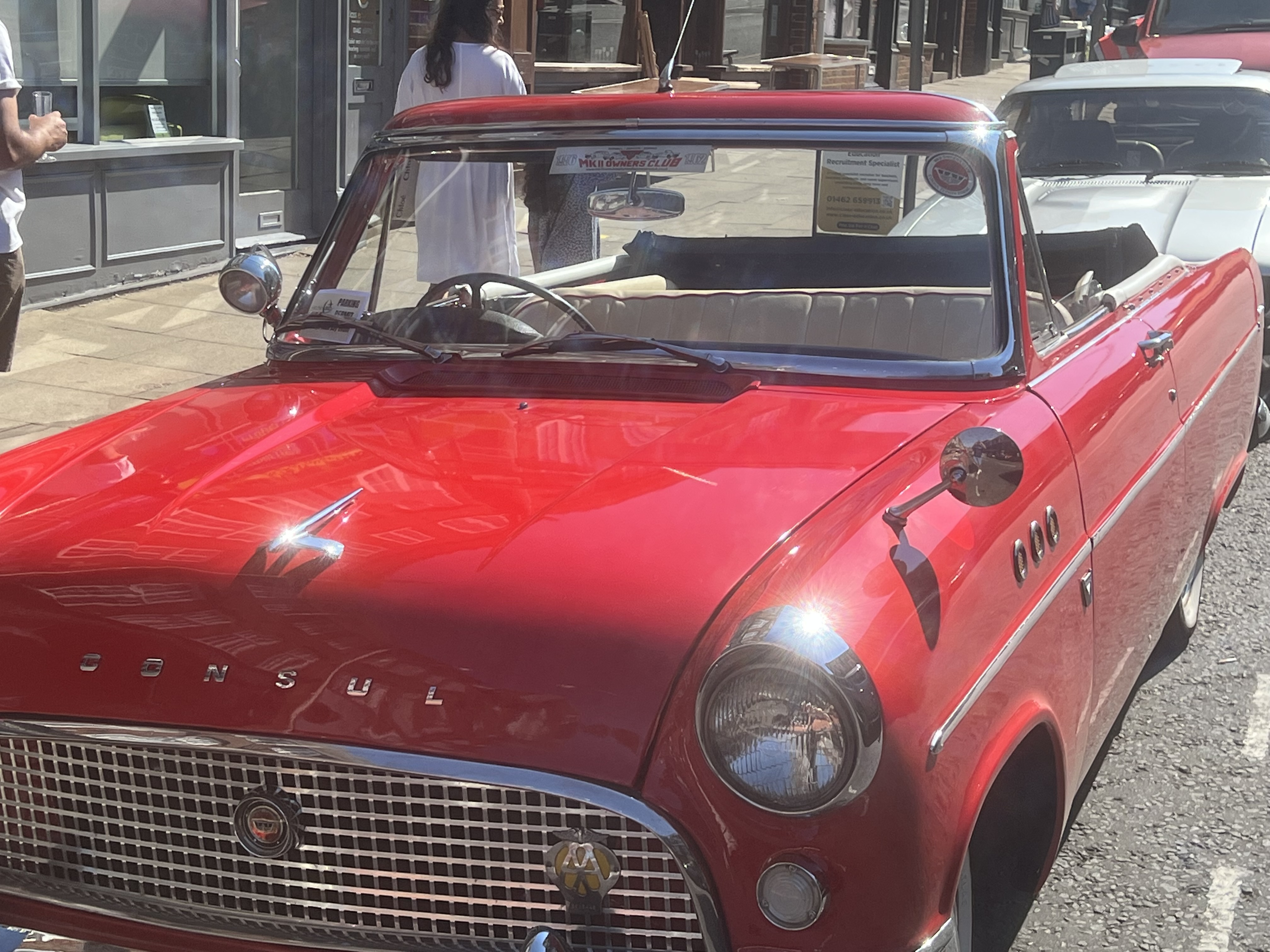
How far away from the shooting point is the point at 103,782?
222cm

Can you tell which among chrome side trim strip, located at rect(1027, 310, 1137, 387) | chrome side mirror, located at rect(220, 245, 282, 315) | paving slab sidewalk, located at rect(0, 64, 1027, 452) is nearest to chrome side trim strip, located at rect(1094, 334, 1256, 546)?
chrome side trim strip, located at rect(1027, 310, 1137, 387)

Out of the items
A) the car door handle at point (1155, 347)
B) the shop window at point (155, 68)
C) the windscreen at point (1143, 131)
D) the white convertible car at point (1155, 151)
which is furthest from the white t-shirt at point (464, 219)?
the shop window at point (155, 68)

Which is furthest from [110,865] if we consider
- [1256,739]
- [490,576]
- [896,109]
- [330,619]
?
[1256,739]

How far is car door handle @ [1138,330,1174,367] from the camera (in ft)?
11.8

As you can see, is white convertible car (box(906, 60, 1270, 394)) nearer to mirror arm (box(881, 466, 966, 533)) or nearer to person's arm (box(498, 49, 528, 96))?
person's arm (box(498, 49, 528, 96))

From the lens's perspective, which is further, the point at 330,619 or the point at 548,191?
the point at 548,191

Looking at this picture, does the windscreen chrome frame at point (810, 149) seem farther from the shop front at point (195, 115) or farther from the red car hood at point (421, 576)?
the shop front at point (195, 115)

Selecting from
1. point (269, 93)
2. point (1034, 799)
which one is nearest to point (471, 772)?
point (1034, 799)

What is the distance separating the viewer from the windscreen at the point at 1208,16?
11.9 meters

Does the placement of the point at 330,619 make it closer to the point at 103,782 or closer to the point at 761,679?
the point at 103,782

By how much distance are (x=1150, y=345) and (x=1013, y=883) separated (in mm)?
1492

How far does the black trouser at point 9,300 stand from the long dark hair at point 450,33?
1813 millimetres

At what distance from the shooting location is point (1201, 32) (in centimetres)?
1198

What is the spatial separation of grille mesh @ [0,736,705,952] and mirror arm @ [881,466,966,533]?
61 cm
